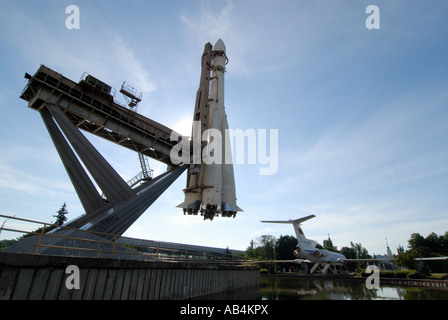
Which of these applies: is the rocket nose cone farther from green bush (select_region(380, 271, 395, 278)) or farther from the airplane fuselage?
green bush (select_region(380, 271, 395, 278))

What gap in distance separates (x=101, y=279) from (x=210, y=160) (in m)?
A: 15.2

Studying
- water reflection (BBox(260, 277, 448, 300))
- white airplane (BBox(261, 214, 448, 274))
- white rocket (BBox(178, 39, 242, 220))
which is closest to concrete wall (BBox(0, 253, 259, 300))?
white rocket (BBox(178, 39, 242, 220))

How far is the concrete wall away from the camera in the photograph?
671 centimetres

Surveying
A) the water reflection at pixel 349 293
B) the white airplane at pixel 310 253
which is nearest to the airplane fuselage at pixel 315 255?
the white airplane at pixel 310 253

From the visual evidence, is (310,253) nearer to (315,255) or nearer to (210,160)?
(315,255)

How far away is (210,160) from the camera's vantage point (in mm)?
22953

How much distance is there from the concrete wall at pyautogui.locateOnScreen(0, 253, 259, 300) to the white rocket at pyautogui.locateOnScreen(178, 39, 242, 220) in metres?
7.05

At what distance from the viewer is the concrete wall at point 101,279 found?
671 centimetres

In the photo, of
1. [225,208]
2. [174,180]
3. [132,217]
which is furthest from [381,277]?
[132,217]

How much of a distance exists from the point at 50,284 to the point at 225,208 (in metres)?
16.2

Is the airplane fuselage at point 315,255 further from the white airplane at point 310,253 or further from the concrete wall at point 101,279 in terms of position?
the concrete wall at point 101,279

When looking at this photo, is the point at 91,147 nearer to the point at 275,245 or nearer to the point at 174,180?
the point at 174,180

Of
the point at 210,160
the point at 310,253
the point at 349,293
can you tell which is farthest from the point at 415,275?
the point at 210,160
